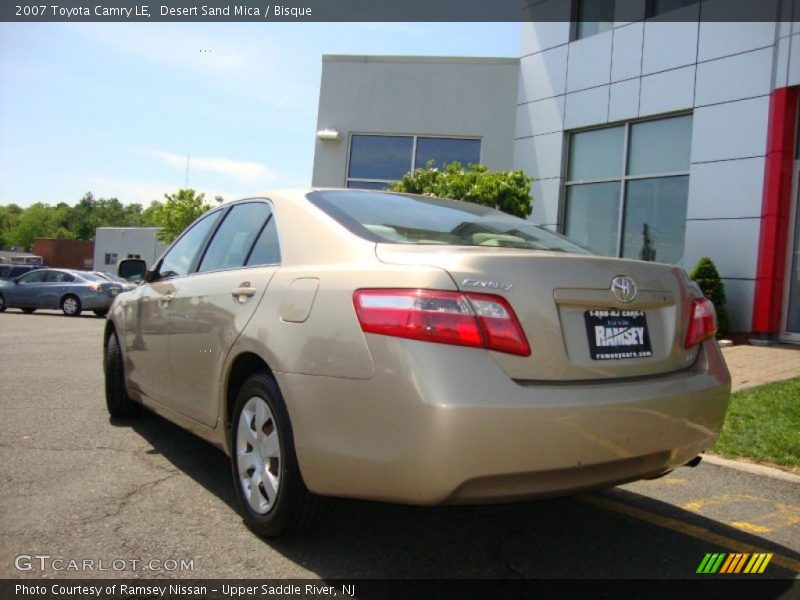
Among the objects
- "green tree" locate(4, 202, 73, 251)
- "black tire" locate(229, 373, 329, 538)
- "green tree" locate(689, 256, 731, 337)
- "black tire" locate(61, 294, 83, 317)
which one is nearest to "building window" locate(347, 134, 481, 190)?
"green tree" locate(689, 256, 731, 337)

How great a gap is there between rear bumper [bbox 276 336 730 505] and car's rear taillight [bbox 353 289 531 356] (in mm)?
44

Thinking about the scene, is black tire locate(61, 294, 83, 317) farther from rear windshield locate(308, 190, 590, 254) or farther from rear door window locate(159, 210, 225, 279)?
rear windshield locate(308, 190, 590, 254)

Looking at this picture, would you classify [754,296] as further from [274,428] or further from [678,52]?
[274,428]

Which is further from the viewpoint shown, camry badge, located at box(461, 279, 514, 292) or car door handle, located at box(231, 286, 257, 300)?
car door handle, located at box(231, 286, 257, 300)

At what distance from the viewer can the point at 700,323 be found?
3039 millimetres

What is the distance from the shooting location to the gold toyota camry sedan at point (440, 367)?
234 cm

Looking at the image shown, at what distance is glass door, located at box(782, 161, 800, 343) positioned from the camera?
10.4 meters

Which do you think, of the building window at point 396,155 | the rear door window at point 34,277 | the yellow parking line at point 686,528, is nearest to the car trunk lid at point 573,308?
the yellow parking line at point 686,528

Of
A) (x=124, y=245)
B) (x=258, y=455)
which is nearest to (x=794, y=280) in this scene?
(x=258, y=455)

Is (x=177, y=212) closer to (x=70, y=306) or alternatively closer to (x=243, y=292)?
(x=70, y=306)

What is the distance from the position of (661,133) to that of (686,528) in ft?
34.5

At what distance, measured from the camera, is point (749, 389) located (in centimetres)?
693

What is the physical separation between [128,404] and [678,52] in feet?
36.4

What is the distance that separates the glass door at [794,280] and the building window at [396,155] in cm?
802
